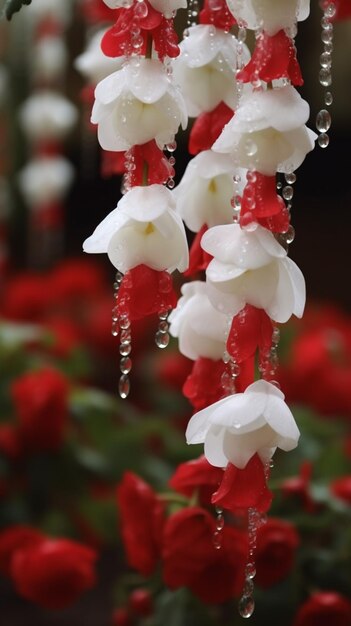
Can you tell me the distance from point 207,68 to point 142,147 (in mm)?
63

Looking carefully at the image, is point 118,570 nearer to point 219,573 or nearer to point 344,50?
point 219,573

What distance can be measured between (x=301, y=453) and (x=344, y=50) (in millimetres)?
816

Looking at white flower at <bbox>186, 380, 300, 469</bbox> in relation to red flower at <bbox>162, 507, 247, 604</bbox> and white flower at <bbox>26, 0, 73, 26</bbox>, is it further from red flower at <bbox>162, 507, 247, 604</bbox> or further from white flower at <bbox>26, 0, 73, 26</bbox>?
white flower at <bbox>26, 0, 73, 26</bbox>

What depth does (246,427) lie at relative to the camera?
1.09 ft

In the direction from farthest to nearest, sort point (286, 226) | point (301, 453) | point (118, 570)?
point (118, 570)
point (301, 453)
point (286, 226)

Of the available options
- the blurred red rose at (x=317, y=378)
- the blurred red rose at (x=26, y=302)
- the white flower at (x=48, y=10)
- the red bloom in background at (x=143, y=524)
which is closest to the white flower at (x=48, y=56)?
the white flower at (x=48, y=10)

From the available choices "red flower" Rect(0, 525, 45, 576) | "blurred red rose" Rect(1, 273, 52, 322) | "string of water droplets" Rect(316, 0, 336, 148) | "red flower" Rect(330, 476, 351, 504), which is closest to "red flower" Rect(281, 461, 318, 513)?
"red flower" Rect(330, 476, 351, 504)

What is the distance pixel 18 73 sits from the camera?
1.14 metres

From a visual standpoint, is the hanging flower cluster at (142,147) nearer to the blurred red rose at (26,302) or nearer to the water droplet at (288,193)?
the water droplet at (288,193)

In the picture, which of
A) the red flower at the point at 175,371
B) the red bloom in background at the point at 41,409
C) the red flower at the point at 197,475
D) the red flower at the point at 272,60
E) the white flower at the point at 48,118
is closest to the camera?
the red flower at the point at 272,60

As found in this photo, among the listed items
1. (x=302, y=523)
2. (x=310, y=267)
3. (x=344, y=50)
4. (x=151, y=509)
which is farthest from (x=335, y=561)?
(x=344, y=50)

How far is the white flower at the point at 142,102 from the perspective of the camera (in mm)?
336

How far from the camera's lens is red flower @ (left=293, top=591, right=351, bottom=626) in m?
0.50

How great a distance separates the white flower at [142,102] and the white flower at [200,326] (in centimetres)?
7
